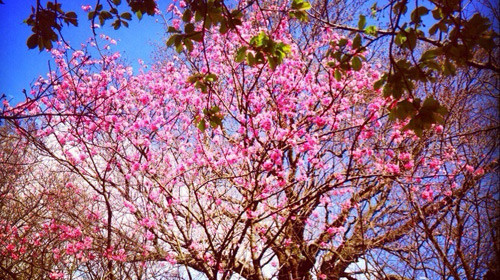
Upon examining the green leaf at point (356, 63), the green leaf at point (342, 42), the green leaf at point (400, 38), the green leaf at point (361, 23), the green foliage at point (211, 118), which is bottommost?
the green foliage at point (211, 118)

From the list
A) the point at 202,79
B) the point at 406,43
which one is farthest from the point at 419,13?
the point at 202,79

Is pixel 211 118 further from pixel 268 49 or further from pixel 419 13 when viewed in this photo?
pixel 419 13

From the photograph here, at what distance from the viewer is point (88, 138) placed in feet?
20.8

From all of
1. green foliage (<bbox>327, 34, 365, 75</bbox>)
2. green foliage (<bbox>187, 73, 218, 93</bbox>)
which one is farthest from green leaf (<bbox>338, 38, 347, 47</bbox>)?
green foliage (<bbox>187, 73, 218, 93</bbox>)

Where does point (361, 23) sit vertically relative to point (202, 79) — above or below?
above

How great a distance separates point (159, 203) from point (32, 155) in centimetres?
497

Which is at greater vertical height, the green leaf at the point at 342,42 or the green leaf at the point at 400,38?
the green leaf at the point at 400,38

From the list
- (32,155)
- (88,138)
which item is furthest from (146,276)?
(32,155)

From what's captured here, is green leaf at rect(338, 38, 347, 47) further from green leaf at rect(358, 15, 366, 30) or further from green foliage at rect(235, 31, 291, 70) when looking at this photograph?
green foliage at rect(235, 31, 291, 70)

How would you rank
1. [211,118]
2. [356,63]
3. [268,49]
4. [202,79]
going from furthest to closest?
1. [211,118]
2. [202,79]
3. [356,63]
4. [268,49]

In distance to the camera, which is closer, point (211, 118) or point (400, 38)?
point (400, 38)

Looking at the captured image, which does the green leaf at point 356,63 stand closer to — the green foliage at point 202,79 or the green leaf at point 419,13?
the green leaf at point 419,13

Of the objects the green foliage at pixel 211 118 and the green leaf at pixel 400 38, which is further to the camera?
the green foliage at pixel 211 118

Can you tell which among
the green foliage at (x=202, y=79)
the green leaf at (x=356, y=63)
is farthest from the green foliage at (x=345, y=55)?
the green foliage at (x=202, y=79)
